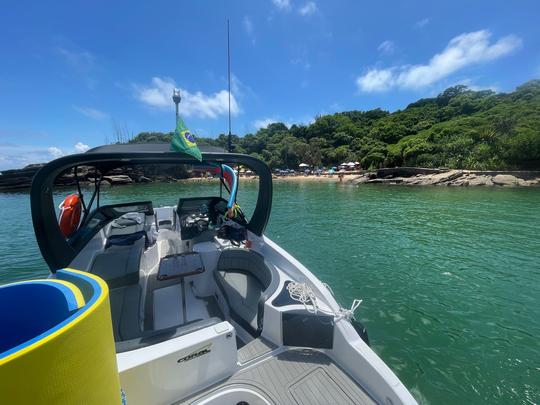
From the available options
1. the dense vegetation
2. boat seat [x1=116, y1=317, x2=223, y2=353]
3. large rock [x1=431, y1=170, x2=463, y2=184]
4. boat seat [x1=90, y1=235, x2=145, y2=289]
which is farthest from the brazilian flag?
large rock [x1=431, y1=170, x2=463, y2=184]

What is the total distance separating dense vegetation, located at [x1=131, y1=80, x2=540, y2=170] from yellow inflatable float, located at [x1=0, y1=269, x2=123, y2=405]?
2343cm

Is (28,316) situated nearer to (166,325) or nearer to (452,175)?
(166,325)

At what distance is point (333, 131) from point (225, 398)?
83.1 metres

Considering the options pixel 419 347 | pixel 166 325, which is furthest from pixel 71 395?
pixel 419 347

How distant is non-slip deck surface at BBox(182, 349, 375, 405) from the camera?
6.64 ft

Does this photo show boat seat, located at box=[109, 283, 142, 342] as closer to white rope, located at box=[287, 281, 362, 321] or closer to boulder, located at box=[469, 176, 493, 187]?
white rope, located at box=[287, 281, 362, 321]

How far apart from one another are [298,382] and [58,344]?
83.0 inches

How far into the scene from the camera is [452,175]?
1225 inches

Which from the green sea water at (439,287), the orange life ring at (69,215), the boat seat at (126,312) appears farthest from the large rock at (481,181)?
the orange life ring at (69,215)

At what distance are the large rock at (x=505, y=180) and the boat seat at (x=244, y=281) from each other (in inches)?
1461

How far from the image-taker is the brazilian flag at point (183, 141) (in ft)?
10.7

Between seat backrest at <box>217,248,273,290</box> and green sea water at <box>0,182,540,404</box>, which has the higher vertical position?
seat backrest at <box>217,248,273,290</box>

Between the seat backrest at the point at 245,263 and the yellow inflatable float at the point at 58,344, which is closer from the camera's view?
the yellow inflatable float at the point at 58,344

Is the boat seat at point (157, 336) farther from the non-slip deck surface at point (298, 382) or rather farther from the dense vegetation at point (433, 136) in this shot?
the dense vegetation at point (433, 136)
